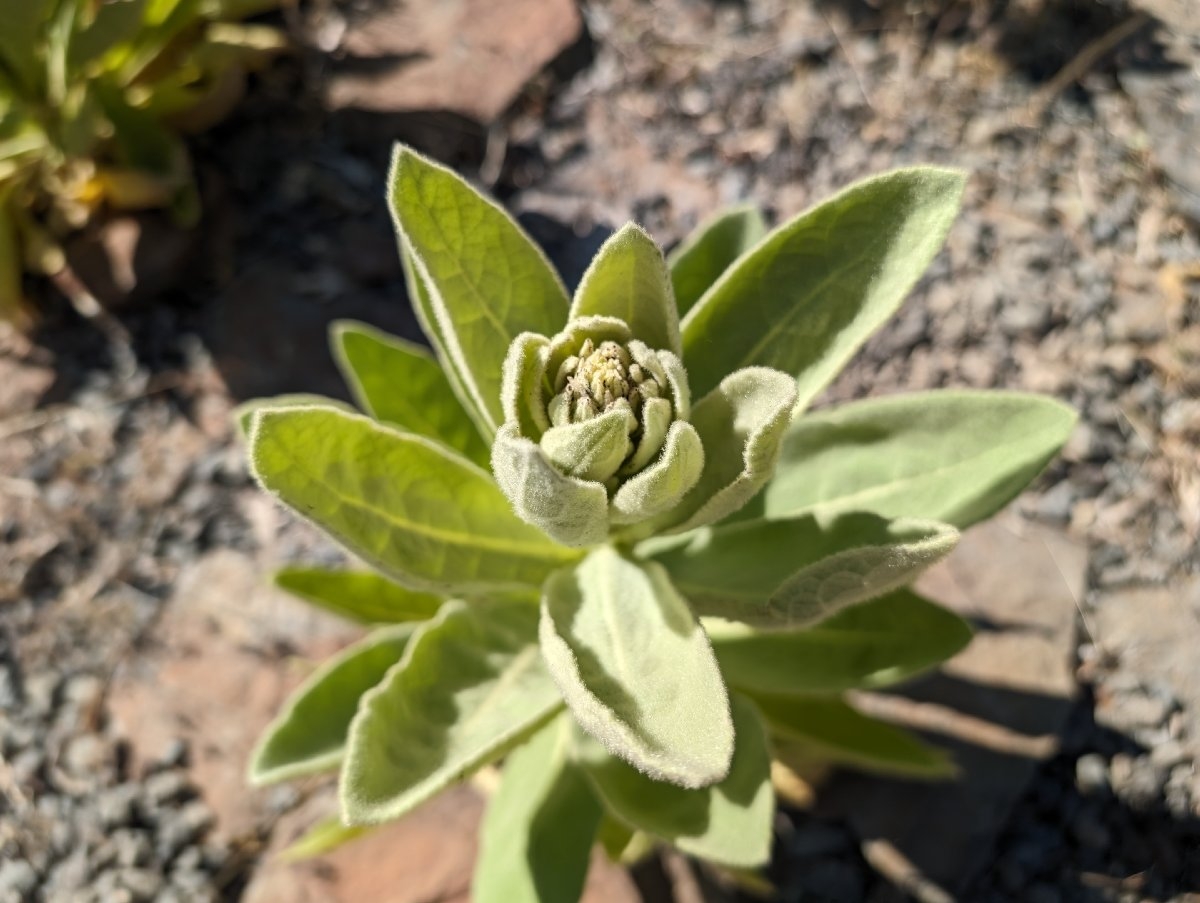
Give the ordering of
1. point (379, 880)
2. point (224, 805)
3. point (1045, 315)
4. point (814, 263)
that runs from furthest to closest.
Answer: point (1045, 315), point (224, 805), point (379, 880), point (814, 263)

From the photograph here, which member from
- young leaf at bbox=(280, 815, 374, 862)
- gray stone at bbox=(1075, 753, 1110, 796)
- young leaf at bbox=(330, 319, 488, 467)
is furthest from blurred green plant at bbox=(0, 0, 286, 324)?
gray stone at bbox=(1075, 753, 1110, 796)

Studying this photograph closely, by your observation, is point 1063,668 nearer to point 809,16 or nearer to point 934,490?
point 934,490

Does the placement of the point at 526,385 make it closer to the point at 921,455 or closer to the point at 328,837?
the point at 921,455

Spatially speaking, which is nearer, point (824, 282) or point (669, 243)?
point (824, 282)

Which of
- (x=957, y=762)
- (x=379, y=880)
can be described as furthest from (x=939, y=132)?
(x=379, y=880)

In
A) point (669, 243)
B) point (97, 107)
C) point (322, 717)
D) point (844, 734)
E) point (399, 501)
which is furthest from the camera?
point (669, 243)

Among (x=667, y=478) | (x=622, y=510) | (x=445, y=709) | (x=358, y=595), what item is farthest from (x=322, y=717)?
(x=667, y=478)
